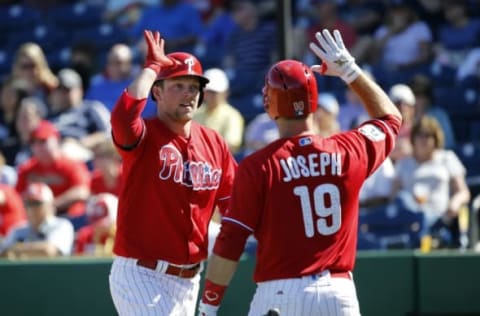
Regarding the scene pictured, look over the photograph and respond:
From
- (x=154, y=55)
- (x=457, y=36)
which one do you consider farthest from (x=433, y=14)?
(x=154, y=55)

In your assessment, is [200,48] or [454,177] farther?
[200,48]

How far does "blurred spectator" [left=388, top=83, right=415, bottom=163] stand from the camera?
33.2ft

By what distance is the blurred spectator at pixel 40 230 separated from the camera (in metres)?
9.45

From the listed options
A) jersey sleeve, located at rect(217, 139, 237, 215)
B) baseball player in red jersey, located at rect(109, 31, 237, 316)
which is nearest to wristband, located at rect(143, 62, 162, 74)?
baseball player in red jersey, located at rect(109, 31, 237, 316)

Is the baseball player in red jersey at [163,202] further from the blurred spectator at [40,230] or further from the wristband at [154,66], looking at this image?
the blurred spectator at [40,230]

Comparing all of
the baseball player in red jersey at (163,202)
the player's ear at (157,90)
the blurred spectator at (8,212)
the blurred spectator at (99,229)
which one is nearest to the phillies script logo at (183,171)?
the baseball player in red jersey at (163,202)

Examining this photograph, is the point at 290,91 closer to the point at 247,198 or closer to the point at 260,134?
the point at 247,198

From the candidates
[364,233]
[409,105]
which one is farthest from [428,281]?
[409,105]

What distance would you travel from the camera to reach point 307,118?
5348mm

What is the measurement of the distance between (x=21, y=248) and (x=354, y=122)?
3.00 m

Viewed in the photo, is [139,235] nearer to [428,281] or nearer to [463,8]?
[428,281]

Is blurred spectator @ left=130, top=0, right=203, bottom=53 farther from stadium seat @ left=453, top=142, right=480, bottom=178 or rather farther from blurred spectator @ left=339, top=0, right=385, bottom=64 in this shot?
stadium seat @ left=453, top=142, right=480, bottom=178

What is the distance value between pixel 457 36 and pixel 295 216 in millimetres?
7126

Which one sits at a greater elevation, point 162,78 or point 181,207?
point 162,78
